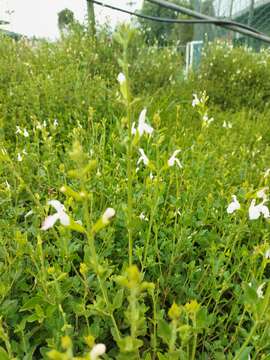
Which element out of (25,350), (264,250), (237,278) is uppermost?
(264,250)

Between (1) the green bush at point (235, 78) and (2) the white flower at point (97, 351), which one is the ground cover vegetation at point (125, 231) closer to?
(2) the white flower at point (97, 351)

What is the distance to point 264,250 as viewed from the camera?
0.93 metres

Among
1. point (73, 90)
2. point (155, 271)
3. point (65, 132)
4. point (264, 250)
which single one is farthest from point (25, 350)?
point (73, 90)

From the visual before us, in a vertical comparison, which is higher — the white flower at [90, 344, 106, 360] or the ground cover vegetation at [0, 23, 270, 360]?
the white flower at [90, 344, 106, 360]

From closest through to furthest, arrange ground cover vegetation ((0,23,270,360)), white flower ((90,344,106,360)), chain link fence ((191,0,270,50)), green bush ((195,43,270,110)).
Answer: white flower ((90,344,106,360)) < ground cover vegetation ((0,23,270,360)) < green bush ((195,43,270,110)) < chain link fence ((191,0,270,50))

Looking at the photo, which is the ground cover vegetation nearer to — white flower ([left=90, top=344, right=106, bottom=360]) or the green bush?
white flower ([left=90, top=344, right=106, bottom=360])

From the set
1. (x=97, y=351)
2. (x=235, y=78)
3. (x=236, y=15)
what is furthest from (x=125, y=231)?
(x=236, y=15)

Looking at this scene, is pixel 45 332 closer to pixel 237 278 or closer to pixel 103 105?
pixel 237 278

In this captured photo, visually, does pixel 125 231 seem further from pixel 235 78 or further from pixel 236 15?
pixel 236 15

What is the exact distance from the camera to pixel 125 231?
1.34m

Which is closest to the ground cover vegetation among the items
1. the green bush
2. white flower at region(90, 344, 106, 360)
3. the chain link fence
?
white flower at region(90, 344, 106, 360)

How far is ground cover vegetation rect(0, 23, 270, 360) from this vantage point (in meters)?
0.67

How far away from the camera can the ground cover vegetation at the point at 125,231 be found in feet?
2.21

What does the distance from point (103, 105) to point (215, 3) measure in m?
7.25
